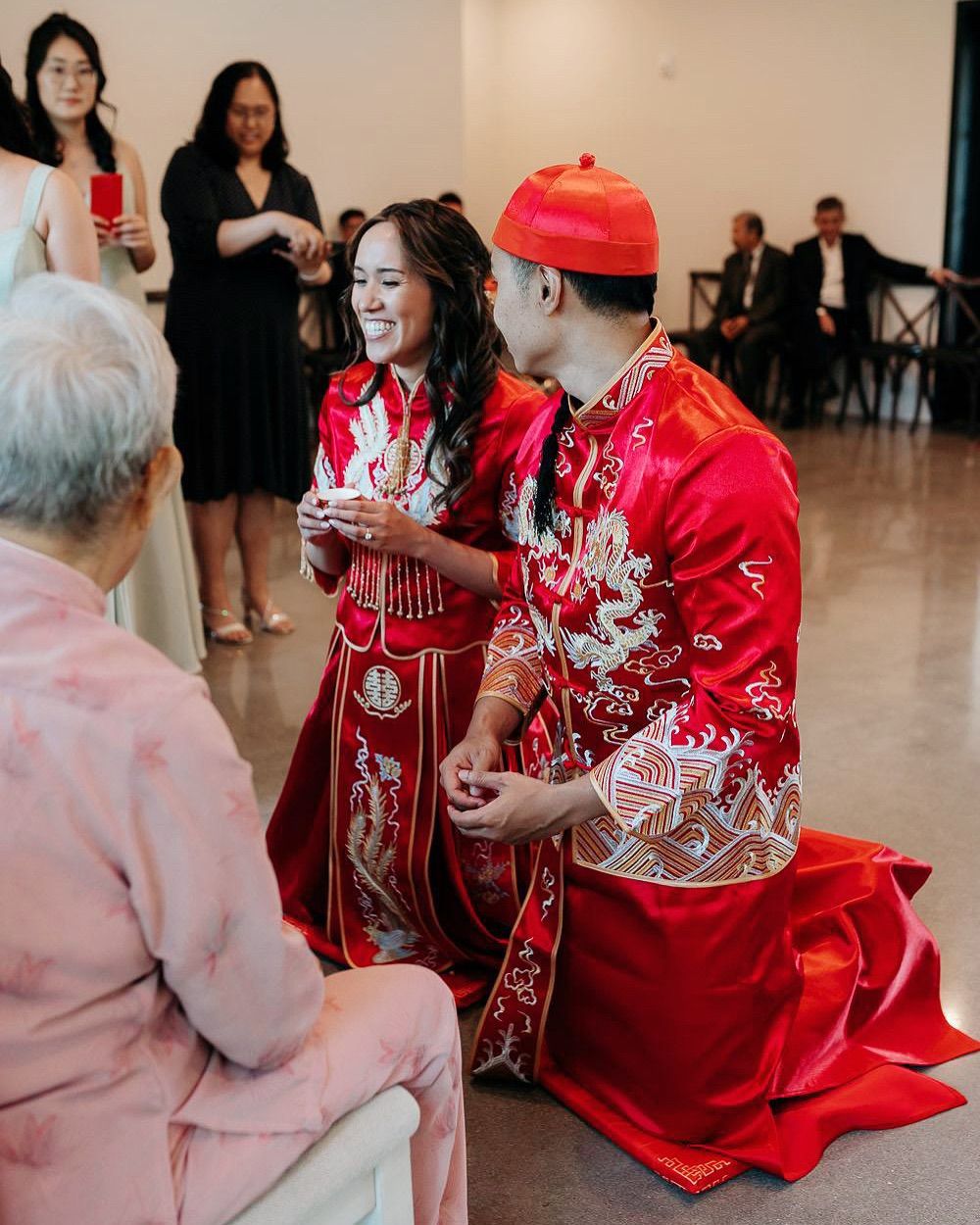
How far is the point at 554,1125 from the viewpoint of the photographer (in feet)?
6.95

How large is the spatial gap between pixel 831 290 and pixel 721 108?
5.43 ft

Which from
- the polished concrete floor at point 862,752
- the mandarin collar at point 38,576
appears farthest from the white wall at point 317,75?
the mandarin collar at point 38,576

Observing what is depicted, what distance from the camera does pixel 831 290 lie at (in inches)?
356

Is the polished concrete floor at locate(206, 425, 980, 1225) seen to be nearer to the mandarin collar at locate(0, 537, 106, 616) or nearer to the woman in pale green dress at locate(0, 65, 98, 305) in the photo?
the mandarin collar at locate(0, 537, 106, 616)

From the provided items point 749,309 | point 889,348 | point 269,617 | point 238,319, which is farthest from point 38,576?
point 749,309

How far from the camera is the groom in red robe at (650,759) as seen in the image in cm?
182

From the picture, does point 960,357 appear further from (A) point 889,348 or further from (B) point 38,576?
(B) point 38,576

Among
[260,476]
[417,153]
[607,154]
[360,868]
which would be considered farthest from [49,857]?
[607,154]

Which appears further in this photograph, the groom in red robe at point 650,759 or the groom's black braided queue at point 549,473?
the groom's black braided queue at point 549,473

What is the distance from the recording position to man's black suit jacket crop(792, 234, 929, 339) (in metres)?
8.95

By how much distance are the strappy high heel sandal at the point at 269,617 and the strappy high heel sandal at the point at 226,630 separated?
8 cm

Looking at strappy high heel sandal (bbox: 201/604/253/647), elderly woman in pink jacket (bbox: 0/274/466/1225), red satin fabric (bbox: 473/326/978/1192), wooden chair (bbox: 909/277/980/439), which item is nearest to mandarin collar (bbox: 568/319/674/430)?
red satin fabric (bbox: 473/326/978/1192)

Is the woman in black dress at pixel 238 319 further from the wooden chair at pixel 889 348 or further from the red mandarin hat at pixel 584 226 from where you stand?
the wooden chair at pixel 889 348

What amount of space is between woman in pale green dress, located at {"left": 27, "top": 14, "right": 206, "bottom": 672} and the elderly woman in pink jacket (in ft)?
7.30
